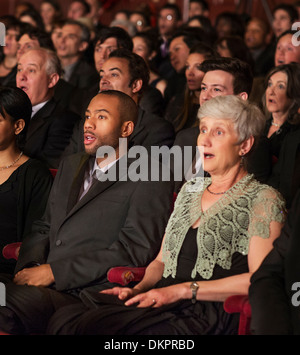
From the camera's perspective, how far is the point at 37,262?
2.81 metres

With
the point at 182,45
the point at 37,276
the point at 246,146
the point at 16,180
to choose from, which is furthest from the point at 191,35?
the point at 37,276

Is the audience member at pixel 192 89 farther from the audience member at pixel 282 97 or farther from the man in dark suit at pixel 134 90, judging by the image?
the audience member at pixel 282 97

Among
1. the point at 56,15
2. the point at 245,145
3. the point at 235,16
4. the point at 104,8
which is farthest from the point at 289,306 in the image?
the point at 104,8

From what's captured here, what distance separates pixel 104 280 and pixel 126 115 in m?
0.73

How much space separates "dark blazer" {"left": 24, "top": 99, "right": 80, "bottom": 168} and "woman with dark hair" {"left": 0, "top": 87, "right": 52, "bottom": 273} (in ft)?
1.78

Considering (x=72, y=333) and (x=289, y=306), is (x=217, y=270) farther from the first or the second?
(x=72, y=333)

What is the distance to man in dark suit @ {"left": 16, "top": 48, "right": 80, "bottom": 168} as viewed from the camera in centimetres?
377

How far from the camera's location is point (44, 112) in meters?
3.90

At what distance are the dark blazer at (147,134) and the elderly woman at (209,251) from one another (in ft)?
3.15

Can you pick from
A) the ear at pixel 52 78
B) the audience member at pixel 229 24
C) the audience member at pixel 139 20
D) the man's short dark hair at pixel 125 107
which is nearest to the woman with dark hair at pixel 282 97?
the man's short dark hair at pixel 125 107

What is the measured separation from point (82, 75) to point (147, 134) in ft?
7.11

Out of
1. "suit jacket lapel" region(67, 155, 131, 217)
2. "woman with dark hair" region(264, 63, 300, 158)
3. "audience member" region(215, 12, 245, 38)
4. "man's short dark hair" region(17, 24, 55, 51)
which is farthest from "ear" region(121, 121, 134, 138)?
"audience member" region(215, 12, 245, 38)

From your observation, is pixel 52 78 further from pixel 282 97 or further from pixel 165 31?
pixel 165 31

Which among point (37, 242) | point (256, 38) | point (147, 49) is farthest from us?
point (256, 38)
